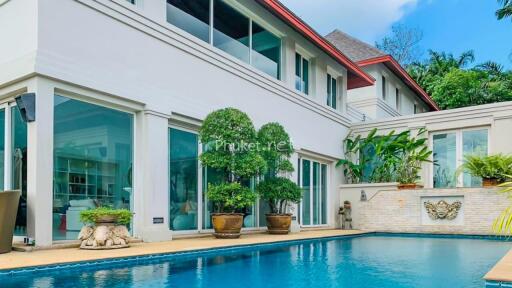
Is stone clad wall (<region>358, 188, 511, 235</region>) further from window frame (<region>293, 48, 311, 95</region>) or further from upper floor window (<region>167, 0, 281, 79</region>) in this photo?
upper floor window (<region>167, 0, 281, 79</region>)

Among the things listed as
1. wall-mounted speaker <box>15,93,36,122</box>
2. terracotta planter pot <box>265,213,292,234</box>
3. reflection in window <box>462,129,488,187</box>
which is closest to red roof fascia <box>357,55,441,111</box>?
reflection in window <box>462,129,488,187</box>

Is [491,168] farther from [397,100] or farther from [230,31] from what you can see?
[397,100]

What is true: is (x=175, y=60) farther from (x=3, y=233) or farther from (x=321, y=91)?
(x=321, y=91)

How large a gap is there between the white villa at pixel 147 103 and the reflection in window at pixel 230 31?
4 cm

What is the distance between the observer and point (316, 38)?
13.5m

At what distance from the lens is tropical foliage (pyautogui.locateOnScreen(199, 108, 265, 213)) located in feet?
29.4

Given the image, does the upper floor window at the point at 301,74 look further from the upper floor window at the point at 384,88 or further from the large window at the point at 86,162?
the upper floor window at the point at 384,88

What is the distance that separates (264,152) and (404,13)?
6075cm

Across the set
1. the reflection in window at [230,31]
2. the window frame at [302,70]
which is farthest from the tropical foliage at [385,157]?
the reflection in window at [230,31]

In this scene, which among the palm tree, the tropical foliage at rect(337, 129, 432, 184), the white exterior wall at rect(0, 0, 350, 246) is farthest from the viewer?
the palm tree

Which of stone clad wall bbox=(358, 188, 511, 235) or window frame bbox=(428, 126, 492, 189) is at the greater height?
window frame bbox=(428, 126, 492, 189)

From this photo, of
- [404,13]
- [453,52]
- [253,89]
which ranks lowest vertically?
[253,89]

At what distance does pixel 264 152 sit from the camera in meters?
10.1

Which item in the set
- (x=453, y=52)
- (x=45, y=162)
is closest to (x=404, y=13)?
(x=453, y=52)
